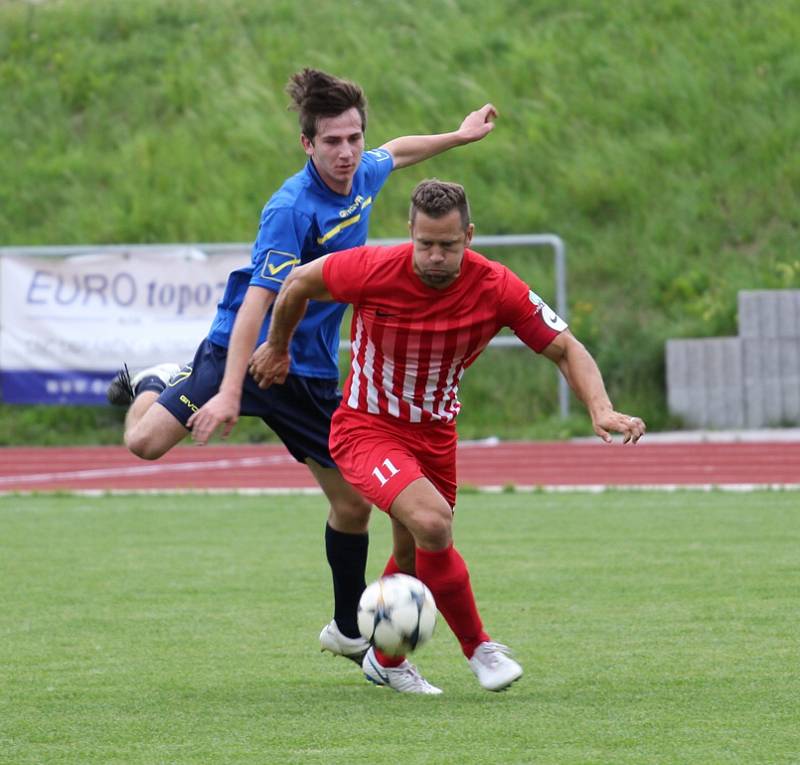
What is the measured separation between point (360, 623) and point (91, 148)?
19.1 metres

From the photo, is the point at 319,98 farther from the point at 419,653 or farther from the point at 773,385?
the point at 773,385

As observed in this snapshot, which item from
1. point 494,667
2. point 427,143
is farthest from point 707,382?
point 494,667

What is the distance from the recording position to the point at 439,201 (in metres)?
5.12

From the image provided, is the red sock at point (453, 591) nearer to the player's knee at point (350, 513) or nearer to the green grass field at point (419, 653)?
the green grass field at point (419, 653)

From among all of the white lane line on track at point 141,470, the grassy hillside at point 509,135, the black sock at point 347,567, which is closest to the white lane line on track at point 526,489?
the white lane line on track at point 141,470

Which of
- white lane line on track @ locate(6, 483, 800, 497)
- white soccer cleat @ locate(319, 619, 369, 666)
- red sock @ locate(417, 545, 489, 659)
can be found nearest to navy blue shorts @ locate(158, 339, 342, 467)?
white soccer cleat @ locate(319, 619, 369, 666)

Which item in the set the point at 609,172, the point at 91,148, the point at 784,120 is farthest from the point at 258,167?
the point at 784,120

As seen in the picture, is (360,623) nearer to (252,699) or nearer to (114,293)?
(252,699)

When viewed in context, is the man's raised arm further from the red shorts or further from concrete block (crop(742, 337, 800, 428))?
concrete block (crop(742, 337, 800, 428))

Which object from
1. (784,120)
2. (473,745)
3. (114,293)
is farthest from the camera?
(784,120)

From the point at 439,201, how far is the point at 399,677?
1603 millimetres

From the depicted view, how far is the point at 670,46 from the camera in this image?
22156 mm

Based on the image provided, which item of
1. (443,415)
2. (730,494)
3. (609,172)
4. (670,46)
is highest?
(670,46)

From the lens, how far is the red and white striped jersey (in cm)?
538
